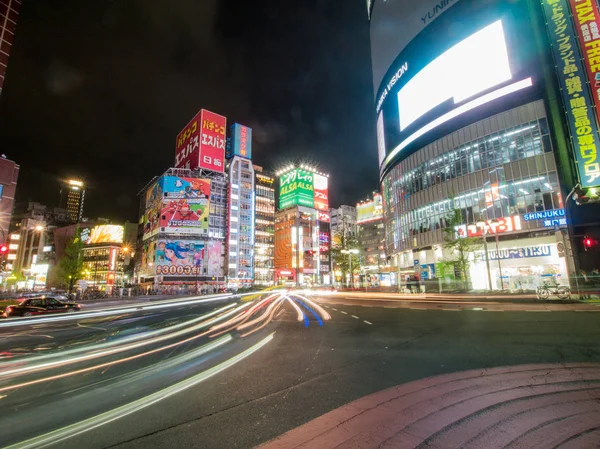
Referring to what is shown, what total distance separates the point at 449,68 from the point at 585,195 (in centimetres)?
2733

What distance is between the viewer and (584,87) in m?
28.6

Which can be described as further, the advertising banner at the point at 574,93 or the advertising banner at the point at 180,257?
the advertising banner at the point at 180,257

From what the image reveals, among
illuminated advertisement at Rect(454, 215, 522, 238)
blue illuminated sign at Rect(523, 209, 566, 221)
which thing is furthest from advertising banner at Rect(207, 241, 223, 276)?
blue illuminated sign at Rect(523, 209, 566, 221)

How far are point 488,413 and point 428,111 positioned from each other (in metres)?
52.4

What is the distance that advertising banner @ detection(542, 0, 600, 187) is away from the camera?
27.9m

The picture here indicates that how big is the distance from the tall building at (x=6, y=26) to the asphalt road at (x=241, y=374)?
49.4 meters

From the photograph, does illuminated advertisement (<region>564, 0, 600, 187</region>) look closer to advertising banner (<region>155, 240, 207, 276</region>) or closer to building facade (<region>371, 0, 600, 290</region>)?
building facade (<region>371, 0, 600, 290</region>)

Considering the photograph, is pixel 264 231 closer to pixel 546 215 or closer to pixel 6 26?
pixel 6 26

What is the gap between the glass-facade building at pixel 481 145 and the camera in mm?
34312

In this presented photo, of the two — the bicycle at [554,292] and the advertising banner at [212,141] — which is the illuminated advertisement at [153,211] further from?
the bicycle at [554,292]

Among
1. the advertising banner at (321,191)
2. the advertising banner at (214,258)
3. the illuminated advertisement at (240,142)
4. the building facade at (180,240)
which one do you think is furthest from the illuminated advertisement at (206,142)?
the advertising banner at (321,191)

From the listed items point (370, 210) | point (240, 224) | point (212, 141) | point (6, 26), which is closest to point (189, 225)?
point (240, 224)

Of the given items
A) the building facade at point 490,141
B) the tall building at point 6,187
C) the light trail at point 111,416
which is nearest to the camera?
the light trail at point 111,416

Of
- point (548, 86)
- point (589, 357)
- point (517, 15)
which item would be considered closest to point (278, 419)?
point (589, 357)
